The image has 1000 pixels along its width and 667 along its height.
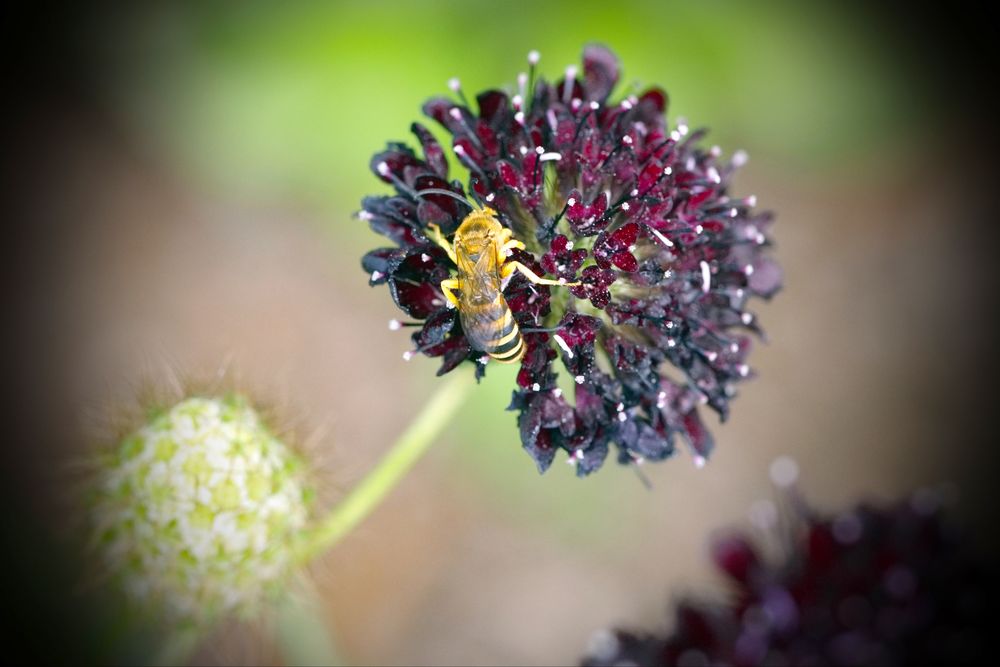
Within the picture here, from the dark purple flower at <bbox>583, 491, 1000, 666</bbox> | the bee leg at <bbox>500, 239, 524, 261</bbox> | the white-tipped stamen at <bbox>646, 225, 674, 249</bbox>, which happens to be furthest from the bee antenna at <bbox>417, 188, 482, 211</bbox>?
the dark purple flower at <bbox>583, 491, 1000, 666</bbox>

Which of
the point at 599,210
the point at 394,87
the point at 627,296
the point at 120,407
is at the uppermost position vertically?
the point at 394,87

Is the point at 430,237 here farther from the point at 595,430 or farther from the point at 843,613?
the point at 843,613

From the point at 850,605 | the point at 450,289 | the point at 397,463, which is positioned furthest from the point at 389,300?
the point at 850,605

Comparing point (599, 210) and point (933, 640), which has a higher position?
point (599, 210)

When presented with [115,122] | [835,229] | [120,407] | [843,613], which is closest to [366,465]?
[120,407]

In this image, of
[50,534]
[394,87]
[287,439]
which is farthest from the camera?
[394,87]

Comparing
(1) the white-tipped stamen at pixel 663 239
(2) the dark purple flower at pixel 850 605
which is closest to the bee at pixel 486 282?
(1) the white-tipped stamen at pixel 663 239

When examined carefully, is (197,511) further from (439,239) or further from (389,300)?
(389,300)
